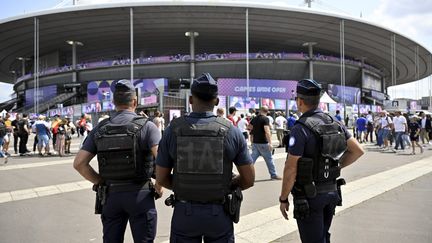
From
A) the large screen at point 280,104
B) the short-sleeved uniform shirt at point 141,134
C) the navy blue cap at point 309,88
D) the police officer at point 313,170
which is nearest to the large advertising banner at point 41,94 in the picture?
the large screen at point 280,104

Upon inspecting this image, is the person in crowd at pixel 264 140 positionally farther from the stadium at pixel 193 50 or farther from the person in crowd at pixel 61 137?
the stadium at pixel 193 50

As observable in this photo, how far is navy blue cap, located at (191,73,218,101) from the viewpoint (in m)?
2.42

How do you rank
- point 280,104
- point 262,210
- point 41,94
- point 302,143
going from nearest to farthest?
1. point 302,143
2. point 262,210
3. point 280,104
4. point 41,94

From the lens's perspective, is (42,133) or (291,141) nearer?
(291,141)

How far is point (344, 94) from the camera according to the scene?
1981 inches

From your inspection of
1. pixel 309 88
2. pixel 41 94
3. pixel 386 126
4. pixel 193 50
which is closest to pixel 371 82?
pixel 193 50

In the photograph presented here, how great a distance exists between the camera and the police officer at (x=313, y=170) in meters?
2.77

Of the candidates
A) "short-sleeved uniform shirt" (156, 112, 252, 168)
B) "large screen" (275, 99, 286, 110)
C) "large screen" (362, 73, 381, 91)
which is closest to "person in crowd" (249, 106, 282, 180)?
"short-sleeved uniform shirt" (156, 112, 252, 168)

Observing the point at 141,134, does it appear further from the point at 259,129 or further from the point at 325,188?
A: the point at 259,129

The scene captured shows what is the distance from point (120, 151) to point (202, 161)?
804 mm

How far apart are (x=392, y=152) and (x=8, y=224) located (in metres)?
13.1

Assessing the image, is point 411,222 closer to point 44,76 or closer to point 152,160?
point 152,160

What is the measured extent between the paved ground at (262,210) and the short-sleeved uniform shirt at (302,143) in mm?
1921

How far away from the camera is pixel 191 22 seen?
146 feet
